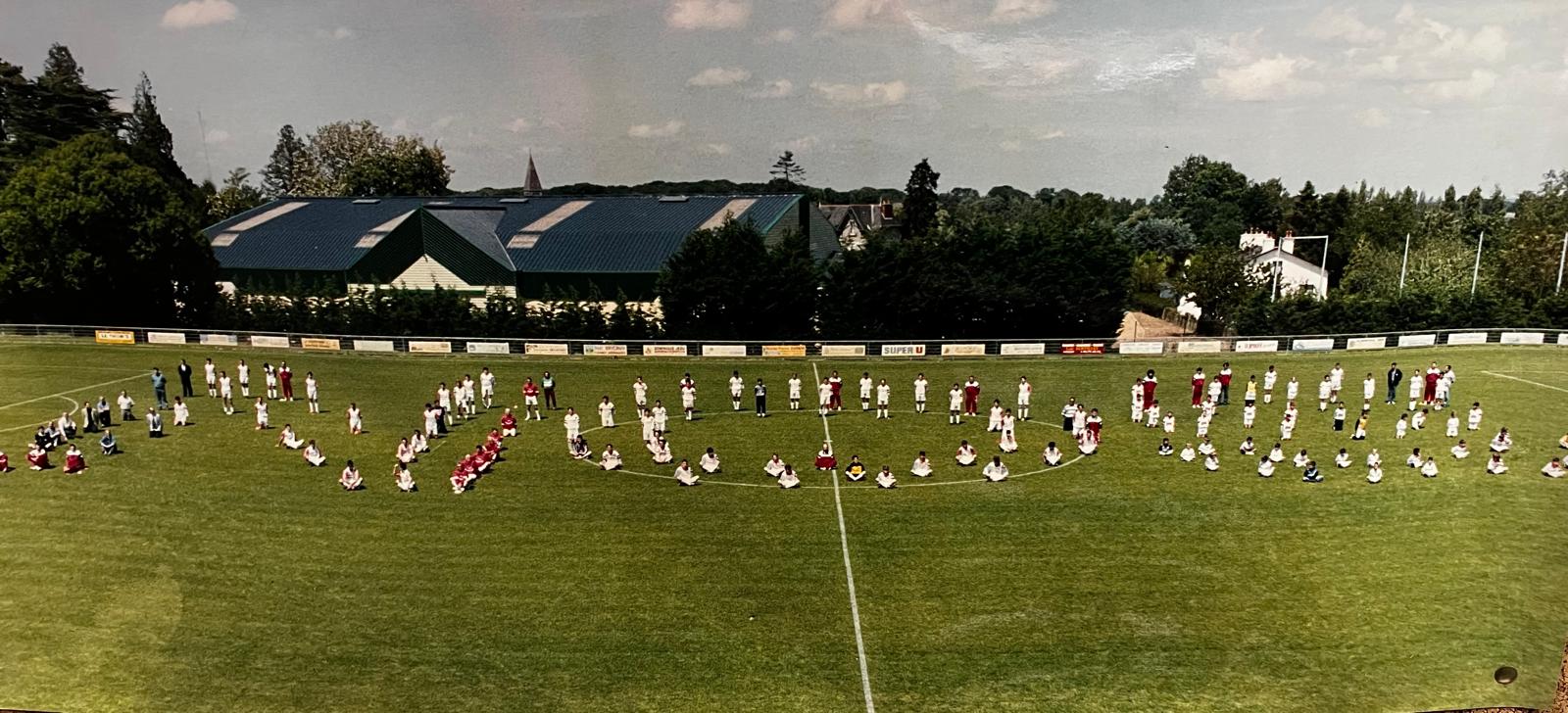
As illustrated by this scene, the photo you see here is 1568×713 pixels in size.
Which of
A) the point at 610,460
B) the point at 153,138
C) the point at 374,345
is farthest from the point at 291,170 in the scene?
the point at 610,460

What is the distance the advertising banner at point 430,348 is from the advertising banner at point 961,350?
2461cm

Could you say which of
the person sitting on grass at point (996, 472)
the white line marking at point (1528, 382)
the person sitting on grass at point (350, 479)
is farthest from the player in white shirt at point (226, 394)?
the white line marking at point (1528, 382)

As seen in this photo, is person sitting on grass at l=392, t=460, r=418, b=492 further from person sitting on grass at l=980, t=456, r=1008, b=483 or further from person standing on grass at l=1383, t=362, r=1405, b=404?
person standing on grass at l=1383, t=362, r=1405, b=404

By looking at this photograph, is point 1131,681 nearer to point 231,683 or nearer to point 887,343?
point 231,683

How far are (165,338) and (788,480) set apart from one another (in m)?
39.2

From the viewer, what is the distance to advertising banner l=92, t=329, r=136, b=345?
46.7 m

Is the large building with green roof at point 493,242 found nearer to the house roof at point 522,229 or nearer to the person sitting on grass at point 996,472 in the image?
the house roof at point 522,229

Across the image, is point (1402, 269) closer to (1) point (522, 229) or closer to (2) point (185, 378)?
(1) point (522, 229)

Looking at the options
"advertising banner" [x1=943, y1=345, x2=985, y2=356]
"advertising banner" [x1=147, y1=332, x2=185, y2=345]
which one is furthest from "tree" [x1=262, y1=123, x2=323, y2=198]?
"advertising banner" [x1=943, y1=345, x2=985, y2=356]

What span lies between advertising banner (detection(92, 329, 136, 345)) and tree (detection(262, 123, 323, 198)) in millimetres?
49034

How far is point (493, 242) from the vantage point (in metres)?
57.6

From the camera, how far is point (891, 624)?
682 inches

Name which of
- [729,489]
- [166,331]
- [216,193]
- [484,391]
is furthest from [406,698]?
[216,193]

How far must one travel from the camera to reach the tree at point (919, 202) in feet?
281
